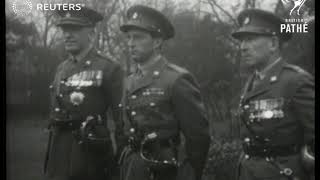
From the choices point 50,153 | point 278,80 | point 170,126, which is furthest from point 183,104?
point 50,153

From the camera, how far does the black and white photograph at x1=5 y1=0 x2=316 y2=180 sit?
2.82 meters

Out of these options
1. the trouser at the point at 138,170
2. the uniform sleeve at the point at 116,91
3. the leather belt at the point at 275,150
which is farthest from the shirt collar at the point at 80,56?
the leather belt at the point at 275,150

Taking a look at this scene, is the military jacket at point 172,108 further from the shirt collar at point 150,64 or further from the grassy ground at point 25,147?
the grassy ground at point 25,147

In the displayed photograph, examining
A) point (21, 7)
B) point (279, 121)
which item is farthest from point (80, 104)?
point (279, 121)

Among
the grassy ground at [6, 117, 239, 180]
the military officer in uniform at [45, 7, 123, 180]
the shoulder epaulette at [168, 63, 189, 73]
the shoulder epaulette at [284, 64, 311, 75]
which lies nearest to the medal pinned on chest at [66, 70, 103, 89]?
the military officer in uniform at [45, 7, 123, 180]

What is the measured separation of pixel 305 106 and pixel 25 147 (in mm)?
1830

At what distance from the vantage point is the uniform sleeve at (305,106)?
272 centimetres

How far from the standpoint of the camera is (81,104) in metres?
3.06

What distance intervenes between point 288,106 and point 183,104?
2.03 feet

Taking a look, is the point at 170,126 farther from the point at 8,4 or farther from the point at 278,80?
the point at 8,4

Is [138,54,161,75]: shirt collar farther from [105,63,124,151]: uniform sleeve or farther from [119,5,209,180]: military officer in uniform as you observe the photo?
[105,63,124,151]: uniform sleeve

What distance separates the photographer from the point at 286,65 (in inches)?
112

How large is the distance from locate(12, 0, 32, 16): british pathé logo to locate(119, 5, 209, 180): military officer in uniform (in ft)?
2.38

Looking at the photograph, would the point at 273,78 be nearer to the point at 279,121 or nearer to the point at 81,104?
the point at 279,121
